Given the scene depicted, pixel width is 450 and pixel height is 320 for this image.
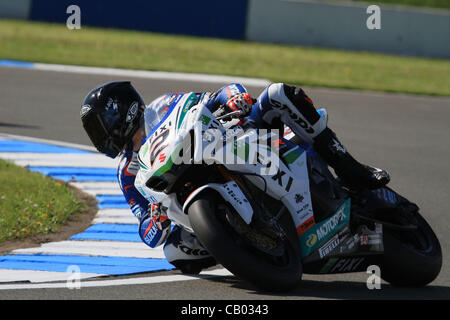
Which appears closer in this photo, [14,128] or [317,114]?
[317,114]

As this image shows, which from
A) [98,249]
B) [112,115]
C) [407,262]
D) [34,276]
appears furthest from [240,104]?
[98,249]

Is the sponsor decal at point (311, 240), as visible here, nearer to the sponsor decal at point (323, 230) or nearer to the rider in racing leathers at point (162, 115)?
the sponsor decal at point (323, 230)

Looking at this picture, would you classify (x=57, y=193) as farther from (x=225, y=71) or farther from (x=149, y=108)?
(x=225, y=71)

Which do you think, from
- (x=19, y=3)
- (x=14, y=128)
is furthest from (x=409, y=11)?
(x=14, y=128)

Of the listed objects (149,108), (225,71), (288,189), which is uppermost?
(149,108)

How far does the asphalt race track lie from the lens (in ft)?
17.3

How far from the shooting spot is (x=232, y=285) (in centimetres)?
545

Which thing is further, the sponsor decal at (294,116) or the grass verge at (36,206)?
the grass verge at (36,206)

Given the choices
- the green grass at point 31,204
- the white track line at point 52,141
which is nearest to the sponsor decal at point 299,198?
the green grass at point 31,204

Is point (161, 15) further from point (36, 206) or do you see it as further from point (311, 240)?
point (311, 240)

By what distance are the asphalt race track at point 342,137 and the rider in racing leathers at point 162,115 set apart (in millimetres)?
281

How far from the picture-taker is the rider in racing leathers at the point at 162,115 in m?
5.46

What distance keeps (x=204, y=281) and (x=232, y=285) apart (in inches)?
9.5

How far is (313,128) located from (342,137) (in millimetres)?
6327
